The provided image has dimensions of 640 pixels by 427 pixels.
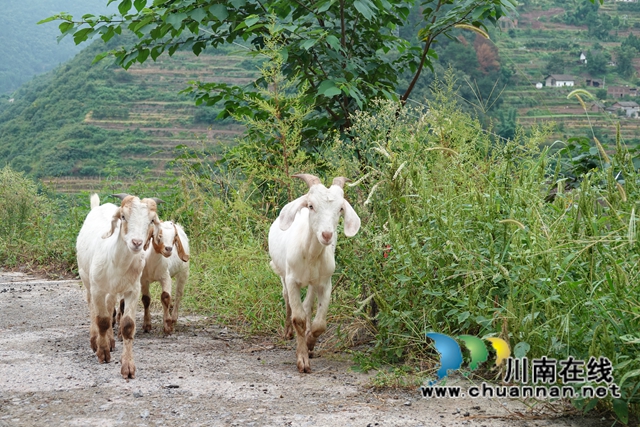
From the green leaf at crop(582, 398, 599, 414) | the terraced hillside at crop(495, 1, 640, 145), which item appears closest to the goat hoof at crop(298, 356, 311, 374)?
the green leaf at crop(582, 398, 599, 414)

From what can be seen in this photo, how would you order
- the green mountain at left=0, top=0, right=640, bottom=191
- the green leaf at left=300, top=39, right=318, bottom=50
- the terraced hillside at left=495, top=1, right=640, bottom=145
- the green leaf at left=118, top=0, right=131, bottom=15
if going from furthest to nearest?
the green mountain at left=0, top=0, right=640, bottom=191 < the terraced hillside at left=495, top=1, right=640, bottom=145 < the green leaf at left=118, top=0, right=131, bottom=15 < the green leaf at left=300, top=39, right=318, bottom=50

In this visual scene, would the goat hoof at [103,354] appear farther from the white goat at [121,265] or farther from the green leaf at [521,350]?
the green leaf at [521,350]

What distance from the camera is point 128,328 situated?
567 cm

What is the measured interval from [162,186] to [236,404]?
7.41 meters

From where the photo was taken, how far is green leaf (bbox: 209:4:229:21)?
7641 millimetres

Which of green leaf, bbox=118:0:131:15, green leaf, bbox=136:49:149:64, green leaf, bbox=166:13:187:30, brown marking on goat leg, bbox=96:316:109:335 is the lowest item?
brown marking on goat leg, bbox=96:316:109:335

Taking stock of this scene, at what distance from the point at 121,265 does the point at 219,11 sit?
3198mm

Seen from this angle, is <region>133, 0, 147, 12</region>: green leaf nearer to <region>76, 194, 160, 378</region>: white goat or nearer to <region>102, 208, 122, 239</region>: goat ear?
<region>76, 194, 160, 378</region>: white goat

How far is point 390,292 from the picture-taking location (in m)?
5.70

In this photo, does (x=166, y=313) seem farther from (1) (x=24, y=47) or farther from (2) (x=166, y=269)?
(1) (x=24, y=47)

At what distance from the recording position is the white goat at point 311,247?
554cm

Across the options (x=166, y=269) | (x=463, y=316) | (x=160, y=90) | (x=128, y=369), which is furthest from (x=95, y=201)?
(x=160, y=90)

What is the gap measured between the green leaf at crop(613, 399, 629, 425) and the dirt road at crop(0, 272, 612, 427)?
265 millimetres

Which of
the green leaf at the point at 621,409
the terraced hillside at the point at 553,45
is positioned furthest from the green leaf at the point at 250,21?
the terraced hillside at the point at 553,45
